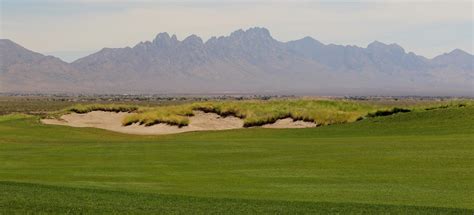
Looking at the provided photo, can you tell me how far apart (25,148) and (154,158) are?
7051mm

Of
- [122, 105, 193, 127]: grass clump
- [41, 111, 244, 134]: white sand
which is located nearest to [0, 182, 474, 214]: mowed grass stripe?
[41, 111, 244, 134]: white sand

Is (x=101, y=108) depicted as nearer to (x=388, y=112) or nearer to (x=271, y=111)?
(x=271, y=111)

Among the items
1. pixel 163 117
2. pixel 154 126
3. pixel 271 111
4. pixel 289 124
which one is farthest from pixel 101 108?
pixel 289 124

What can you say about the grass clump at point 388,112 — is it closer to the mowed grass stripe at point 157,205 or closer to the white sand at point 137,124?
the white sand at point 137,124

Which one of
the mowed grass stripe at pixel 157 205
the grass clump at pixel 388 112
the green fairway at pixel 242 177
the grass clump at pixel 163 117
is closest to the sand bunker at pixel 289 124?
the grass clump at pixel 388 112

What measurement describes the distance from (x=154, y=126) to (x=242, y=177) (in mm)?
27889

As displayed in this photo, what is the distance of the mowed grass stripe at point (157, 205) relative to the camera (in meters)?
12.7

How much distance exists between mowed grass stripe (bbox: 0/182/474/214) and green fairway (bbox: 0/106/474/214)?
2cm

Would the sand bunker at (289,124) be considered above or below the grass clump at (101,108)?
below

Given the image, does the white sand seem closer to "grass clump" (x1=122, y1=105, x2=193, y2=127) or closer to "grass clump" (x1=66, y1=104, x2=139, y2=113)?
"grass clump" (x1=122, y1=105, x2=193, y2=127)

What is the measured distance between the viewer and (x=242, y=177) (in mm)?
17734

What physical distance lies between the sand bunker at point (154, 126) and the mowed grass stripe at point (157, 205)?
28.3 m

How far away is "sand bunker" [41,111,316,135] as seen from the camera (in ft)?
144

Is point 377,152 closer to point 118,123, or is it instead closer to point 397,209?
point 397,209
